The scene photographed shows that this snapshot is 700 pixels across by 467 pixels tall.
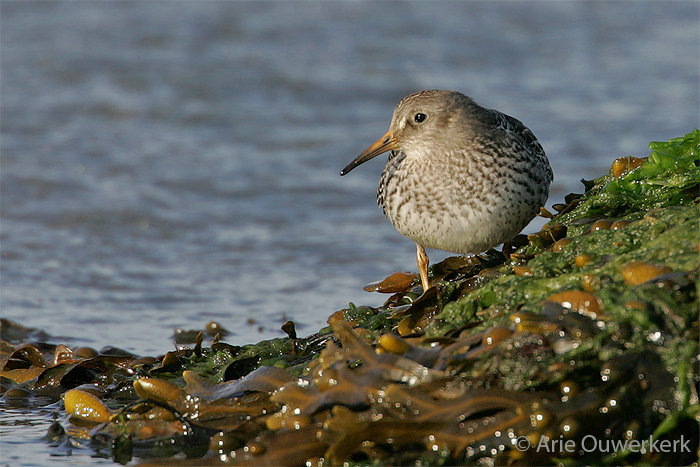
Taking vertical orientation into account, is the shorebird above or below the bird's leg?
above

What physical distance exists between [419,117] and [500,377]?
2080 millimetres

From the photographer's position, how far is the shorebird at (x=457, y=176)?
437 centimetres

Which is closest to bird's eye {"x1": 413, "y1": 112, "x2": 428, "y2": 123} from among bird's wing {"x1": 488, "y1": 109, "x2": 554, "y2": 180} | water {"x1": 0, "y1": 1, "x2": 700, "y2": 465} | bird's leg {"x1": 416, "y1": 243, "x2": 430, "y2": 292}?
bird's wing {"x1": 488, "y1": 109, "x2": 554, "y2": 180}

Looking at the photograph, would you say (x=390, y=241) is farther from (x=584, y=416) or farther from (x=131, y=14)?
(x=131, y=14)

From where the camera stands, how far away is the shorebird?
437 cm

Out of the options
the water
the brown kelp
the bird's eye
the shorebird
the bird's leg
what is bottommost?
the brown kelp

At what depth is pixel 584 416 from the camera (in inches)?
111

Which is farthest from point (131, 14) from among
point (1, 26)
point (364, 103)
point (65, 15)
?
point (364, 103)

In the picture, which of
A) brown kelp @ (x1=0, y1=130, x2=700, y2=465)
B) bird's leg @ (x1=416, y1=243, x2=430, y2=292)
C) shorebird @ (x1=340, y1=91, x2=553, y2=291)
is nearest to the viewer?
brown kelp @ (x1=0, y1=130, x2=700, y2=465)

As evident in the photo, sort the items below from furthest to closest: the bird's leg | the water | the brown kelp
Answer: the water → the bird's leg → the brown kelp

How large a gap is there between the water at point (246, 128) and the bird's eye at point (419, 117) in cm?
151

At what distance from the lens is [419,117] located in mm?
4703

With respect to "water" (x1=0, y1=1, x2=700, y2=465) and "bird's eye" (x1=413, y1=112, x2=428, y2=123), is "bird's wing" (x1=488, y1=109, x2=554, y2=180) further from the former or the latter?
"water" (x1=0, y1=1, x2=700, y2=465)

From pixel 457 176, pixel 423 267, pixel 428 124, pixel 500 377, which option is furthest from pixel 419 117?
pixel 500 377
